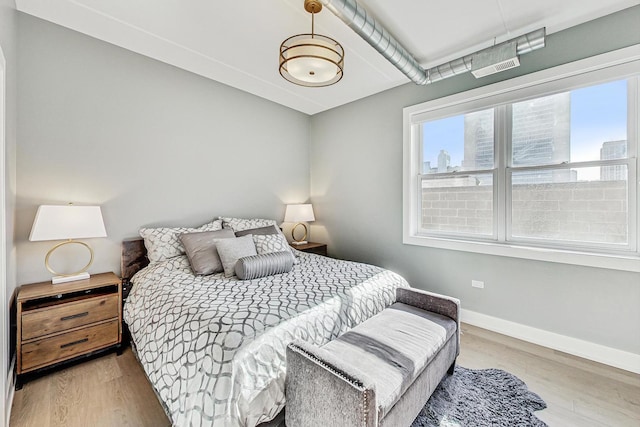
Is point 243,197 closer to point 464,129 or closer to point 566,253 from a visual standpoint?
point 464,129

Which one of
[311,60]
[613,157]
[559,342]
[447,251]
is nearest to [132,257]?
[311,60]

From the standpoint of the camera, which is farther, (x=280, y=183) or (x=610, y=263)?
(x=280, y=183)

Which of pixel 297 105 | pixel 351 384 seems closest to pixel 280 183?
pixel 297 105

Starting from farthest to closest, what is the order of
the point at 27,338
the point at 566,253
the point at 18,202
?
1. the point at 566,253
2. the point at 18,202
3. the point at 27,338

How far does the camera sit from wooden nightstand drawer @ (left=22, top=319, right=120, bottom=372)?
1.90m

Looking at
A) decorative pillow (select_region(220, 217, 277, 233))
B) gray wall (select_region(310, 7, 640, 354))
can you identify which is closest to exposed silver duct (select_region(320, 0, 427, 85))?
gray wall (select_region(310, 7, 640, 354))

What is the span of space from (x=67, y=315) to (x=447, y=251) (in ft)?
11.7

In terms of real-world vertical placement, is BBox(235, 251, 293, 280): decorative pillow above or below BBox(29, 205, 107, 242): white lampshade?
below

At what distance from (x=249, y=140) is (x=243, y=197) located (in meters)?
0.79

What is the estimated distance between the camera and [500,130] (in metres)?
2.80

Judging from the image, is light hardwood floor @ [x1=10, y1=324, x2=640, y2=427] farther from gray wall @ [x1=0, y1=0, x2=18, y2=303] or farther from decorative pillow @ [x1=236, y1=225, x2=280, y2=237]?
decorative pillow @ [x1=236, y1=225, x2=280, y2=237]

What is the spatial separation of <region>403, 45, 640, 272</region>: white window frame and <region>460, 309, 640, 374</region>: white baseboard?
0.68 m

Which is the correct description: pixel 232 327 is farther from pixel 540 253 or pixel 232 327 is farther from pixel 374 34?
pixel 540 253

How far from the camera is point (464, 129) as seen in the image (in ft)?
10.0
